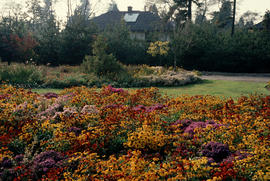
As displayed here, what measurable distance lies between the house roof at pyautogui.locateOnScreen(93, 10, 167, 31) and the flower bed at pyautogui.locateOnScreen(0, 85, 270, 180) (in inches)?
1239

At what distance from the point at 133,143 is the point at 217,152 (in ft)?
5.08

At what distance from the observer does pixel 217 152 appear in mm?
4652

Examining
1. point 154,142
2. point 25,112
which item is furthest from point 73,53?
point 154,142

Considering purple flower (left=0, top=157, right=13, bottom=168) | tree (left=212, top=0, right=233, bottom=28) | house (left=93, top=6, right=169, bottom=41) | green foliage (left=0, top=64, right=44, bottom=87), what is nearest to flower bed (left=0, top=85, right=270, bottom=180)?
purple flower (left=0, top=157, right=13, bottom=168)

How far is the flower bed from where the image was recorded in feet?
13.0

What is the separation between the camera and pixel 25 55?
69.4ft

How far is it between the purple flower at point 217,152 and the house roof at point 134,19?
33.5 m

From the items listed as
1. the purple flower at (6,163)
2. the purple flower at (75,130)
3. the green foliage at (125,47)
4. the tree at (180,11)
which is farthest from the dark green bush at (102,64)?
the tree at (180,11)

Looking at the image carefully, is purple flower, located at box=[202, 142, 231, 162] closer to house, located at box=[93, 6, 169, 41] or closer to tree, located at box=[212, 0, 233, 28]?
house, located at box=[93, 6, 169, 41]

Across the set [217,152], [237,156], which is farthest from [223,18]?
[237,156]

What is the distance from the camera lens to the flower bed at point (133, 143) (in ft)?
13.0

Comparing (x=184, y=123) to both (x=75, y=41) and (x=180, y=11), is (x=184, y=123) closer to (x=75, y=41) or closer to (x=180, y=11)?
(x=75, y=41)

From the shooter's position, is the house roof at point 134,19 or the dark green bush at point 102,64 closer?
the dark green bush at point 102,64

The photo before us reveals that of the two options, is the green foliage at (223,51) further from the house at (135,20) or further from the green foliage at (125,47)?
the house at (135,20)
